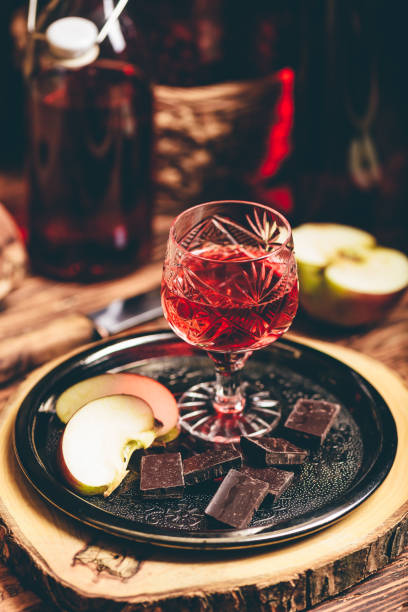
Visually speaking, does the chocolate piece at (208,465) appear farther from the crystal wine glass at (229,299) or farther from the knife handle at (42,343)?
the knife handle at (42,343)

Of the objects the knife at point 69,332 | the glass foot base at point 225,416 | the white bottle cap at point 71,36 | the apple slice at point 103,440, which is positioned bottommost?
the glass foot base at point 225,416

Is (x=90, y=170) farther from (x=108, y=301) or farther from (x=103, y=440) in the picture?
(x=103, y=440)

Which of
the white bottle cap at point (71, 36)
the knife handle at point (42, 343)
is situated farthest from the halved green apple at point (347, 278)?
the white bottle cap at point (71, 36)

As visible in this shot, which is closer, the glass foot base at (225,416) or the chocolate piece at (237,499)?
the chocolate piece at (237,499)

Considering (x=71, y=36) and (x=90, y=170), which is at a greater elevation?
(x=71, y=36)

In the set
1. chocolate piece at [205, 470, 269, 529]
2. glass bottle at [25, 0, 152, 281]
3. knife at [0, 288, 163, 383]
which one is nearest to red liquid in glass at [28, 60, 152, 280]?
glass bottle at [25, 0, 152, 281]

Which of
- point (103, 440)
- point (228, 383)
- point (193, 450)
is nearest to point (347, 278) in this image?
point (228, 383)

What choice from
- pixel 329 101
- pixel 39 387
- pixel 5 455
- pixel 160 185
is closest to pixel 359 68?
pixel 329 101
